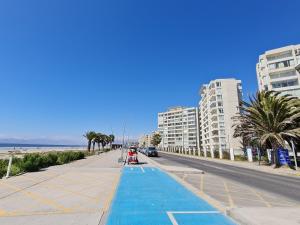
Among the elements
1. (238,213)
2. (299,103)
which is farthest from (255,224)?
(299,103)

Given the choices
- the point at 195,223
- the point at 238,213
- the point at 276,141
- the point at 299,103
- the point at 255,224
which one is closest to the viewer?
the point at 255,224

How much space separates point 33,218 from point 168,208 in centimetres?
410

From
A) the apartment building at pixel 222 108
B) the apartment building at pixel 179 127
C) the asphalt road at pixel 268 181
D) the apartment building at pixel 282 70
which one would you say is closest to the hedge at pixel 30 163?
the asphalt road at pixel 268 181

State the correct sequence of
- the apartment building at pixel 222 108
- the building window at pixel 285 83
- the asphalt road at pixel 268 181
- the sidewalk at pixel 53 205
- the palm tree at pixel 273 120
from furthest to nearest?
1. the apartment building at pixel 222 108
2. the building window at pixel 285 83
3. the palm tree at pixel 273 120
4. the asphalt road at pixel 268 181
5. the sidewalk at pixel 53 205

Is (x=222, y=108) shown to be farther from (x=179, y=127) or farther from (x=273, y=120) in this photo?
(x=179, y=127)

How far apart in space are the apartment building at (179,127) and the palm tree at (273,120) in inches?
4232

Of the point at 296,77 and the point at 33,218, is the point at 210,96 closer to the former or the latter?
the point at 296,77

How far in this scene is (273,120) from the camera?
80.0 feet

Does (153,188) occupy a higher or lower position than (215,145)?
lower

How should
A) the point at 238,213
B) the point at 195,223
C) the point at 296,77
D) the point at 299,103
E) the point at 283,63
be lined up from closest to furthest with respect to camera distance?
the point at 195,223, the point at 238,213, the point at 299,103, the point at 296,77, the point at 283,63

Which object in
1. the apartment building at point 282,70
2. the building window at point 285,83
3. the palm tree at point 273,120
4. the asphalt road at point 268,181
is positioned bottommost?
the asphalt road at point 268,181

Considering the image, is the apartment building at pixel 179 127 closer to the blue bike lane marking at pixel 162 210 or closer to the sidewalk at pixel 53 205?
the blue bike lane marking at pixel 162 210

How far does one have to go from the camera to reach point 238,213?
654cm

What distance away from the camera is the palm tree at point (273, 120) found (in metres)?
23.5
